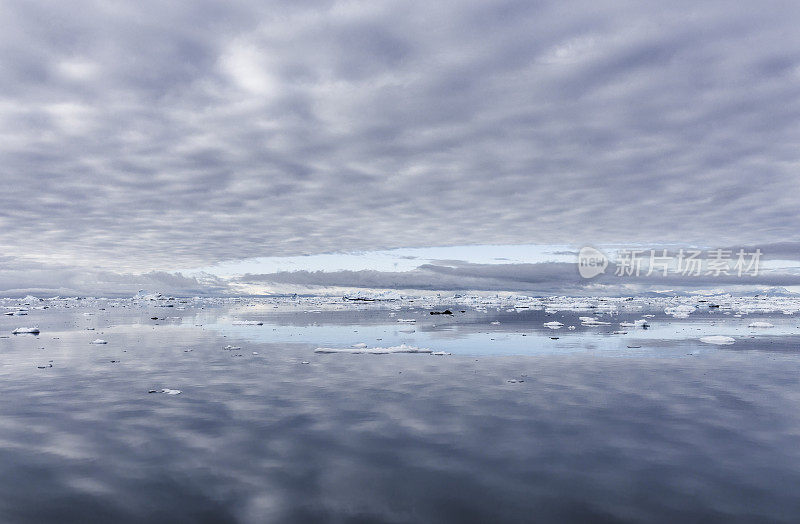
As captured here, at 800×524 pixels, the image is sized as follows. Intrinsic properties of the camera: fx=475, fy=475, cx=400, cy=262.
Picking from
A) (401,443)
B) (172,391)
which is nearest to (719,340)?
(401,443)

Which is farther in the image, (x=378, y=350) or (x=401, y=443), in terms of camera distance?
(x=378, y=350)

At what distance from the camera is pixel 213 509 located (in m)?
6.38

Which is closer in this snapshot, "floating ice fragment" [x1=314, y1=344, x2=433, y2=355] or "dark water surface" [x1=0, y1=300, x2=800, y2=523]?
"dark water surface" [x1=0, y1=300, x2=800, y2=523]

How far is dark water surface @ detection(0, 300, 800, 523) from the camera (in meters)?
6.50

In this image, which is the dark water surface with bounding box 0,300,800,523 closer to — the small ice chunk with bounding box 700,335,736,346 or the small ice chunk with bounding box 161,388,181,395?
the small ice chunk with bounding box 161,388,181,395

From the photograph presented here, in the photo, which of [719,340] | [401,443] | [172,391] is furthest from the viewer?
[719,340]

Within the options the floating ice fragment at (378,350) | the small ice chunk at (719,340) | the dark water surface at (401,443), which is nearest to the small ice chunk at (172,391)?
the dark water surface at (401,443)

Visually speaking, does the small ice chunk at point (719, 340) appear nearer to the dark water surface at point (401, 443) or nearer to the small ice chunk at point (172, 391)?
the dark water surface at point (401, 443)

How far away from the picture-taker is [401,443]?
902cm

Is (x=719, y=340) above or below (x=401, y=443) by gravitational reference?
above

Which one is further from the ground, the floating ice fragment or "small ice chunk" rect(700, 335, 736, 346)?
"small ice chunk" rect(700, 335, 736, 346)

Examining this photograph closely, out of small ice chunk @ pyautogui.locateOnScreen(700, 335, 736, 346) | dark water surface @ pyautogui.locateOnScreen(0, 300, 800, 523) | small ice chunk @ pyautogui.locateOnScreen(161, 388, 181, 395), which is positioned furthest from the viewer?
small ice chunk @ pyautogui.locateOnScreen(700, 335, 736, 346)

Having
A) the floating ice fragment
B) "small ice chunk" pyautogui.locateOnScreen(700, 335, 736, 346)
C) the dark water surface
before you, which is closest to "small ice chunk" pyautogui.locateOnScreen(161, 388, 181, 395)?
the dark water surface

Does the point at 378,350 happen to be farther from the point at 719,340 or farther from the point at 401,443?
the point at 719,340
